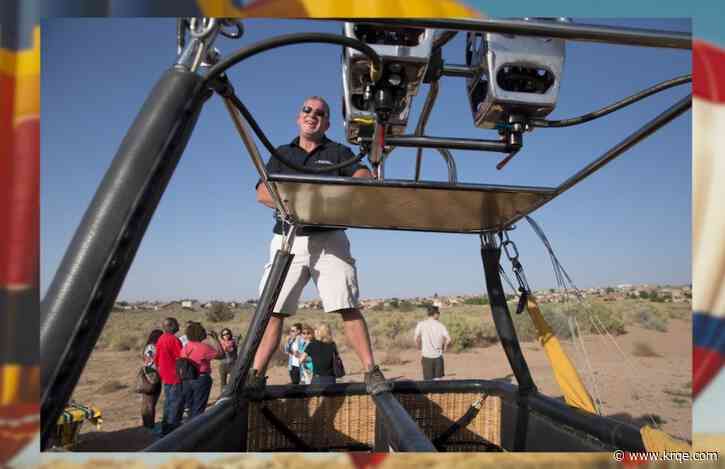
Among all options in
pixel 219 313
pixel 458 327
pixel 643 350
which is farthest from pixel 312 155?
pixel 219 313

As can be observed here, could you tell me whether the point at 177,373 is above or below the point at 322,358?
below

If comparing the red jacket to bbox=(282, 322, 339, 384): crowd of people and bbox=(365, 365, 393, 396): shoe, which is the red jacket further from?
bbox=(365, 365, 393, 396): shoe

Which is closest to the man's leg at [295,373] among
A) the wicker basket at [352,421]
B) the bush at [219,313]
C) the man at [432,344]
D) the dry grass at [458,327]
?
the man at [432,344]

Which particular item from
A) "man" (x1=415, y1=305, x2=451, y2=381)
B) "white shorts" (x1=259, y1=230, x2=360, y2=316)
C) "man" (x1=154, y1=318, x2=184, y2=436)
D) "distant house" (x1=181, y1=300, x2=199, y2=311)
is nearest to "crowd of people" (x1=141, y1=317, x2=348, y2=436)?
"man" (x1=154, y1=318, x2=184, y2=436)

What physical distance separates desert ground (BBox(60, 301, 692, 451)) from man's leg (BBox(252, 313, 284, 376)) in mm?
740

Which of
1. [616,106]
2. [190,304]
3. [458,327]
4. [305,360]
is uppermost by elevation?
[616,106]

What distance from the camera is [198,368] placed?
10.4 feet

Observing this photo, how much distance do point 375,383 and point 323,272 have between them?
32 centimetres

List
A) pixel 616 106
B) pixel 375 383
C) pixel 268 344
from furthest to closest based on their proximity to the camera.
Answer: pixel 268 344, pixel 375 383, pixel 616 106

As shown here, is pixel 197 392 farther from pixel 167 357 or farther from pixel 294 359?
pixel 294 359

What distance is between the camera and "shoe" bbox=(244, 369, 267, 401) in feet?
3.96

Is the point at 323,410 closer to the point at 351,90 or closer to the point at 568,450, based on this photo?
the point at 568,450

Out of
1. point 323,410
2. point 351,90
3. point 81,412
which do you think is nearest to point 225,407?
point 323,410

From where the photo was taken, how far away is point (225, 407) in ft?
3.42
